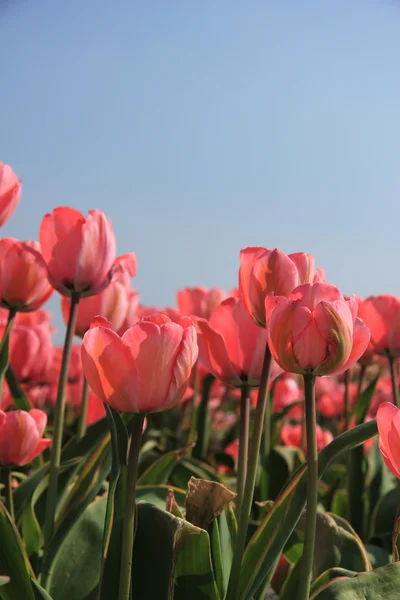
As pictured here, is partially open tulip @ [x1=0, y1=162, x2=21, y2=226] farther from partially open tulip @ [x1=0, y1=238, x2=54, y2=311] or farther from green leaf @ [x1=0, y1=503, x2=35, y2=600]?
green leaf @ [x1=0, y1=503, x2=35, y2=600]

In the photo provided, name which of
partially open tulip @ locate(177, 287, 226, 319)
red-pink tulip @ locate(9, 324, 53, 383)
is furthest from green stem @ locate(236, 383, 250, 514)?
partially open tulip @ locate(177, 287, 226, 319)

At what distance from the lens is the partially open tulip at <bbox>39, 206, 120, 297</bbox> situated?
95 cm

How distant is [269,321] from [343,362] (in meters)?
0.08

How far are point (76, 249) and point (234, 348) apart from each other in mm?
262

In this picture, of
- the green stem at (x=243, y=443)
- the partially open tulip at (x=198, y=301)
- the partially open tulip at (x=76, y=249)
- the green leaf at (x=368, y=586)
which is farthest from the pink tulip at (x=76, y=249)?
the partially open tulip at (x=198, y=301)

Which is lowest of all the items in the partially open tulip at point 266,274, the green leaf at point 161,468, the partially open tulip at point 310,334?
the green leaf at point 161,468

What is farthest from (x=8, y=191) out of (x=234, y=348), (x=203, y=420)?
(x=203, y=420)

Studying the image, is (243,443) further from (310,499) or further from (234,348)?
(310,499)

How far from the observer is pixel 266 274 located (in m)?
0.74

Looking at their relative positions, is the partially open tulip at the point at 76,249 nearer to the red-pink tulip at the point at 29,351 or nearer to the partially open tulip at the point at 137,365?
the partially open tulip at the point at 137,365

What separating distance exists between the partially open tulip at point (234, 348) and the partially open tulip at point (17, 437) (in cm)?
26

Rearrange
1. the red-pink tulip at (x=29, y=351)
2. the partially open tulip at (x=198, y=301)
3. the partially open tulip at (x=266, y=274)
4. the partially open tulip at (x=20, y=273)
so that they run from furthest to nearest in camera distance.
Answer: the partially open tulip at (x=198, y=301)
the red-pink tulip at (x=29, y=351)
the partially open tulip at (x=20, y=273)
the partially open tulip at (x=266, y=274)

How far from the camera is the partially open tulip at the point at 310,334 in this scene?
0.62m

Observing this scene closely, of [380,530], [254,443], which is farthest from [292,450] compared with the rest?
[254,443]
